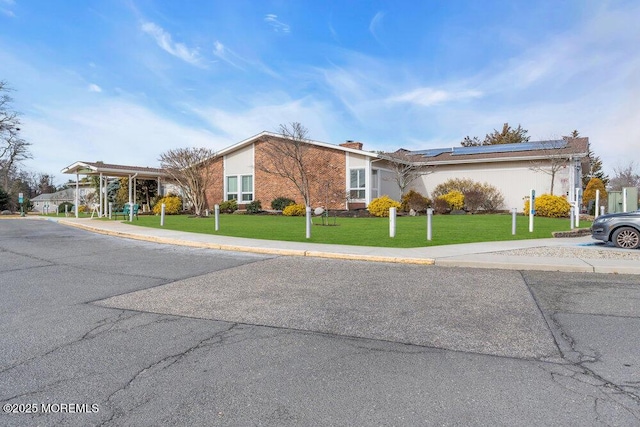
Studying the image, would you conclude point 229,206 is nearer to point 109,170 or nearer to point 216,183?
point 216,183

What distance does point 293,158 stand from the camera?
91.4ft

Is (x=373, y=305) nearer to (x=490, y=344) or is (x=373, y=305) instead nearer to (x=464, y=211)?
(x=490, y=344)

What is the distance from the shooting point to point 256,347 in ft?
13.8

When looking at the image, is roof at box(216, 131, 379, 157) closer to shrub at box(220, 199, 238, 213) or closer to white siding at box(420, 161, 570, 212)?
Answer: shrub at box(220, 199, 238, 213)

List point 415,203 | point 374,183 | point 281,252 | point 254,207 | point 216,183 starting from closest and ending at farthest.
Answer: point 281,252 → point 415,203 → point 374,183 → point 254,207 → point 216,183

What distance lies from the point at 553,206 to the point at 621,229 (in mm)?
13075

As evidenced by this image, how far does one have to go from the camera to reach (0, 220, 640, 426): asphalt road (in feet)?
9.76

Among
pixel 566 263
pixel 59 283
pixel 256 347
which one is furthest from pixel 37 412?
pixel 566 263

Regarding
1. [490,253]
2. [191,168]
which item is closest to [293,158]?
[191,168]

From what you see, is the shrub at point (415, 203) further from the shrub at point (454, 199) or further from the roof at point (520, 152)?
the roof at point (520, 152)

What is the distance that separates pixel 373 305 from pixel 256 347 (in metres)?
2.16

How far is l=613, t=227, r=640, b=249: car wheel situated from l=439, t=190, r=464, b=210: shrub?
15.7 metres

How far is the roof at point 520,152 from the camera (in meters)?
26.7

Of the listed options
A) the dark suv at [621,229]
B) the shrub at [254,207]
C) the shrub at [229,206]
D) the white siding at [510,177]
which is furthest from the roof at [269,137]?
the dark suv at [621,229]
